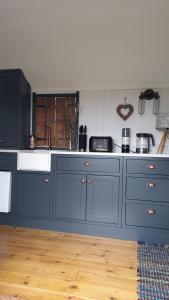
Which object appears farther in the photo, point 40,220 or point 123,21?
point 40,220

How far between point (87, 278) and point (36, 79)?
2.63 meters

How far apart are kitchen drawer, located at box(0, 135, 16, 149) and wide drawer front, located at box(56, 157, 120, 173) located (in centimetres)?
70

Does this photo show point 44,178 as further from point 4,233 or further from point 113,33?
point 113,33

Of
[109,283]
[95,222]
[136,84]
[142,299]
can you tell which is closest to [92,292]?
[109,283]

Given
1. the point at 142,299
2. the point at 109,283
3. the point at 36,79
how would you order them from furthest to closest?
the point at 36,79
the point at 109,283
the point at 142,299

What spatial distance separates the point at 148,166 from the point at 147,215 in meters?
0.53

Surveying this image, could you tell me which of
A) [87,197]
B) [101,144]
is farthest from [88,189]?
[101,144]

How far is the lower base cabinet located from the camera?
106 inches

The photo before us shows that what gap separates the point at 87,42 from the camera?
2.77 m

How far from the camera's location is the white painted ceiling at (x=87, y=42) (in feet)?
7.89

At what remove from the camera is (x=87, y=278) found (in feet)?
5.92

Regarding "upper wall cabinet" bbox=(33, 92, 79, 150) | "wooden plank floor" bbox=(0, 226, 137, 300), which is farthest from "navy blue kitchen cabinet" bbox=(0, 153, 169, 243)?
"upper wall cabinet" bbox=(33, 92, 79, 150)

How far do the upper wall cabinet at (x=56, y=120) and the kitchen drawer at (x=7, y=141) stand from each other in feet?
1.35

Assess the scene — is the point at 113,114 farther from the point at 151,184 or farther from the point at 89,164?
the point at 151,184
